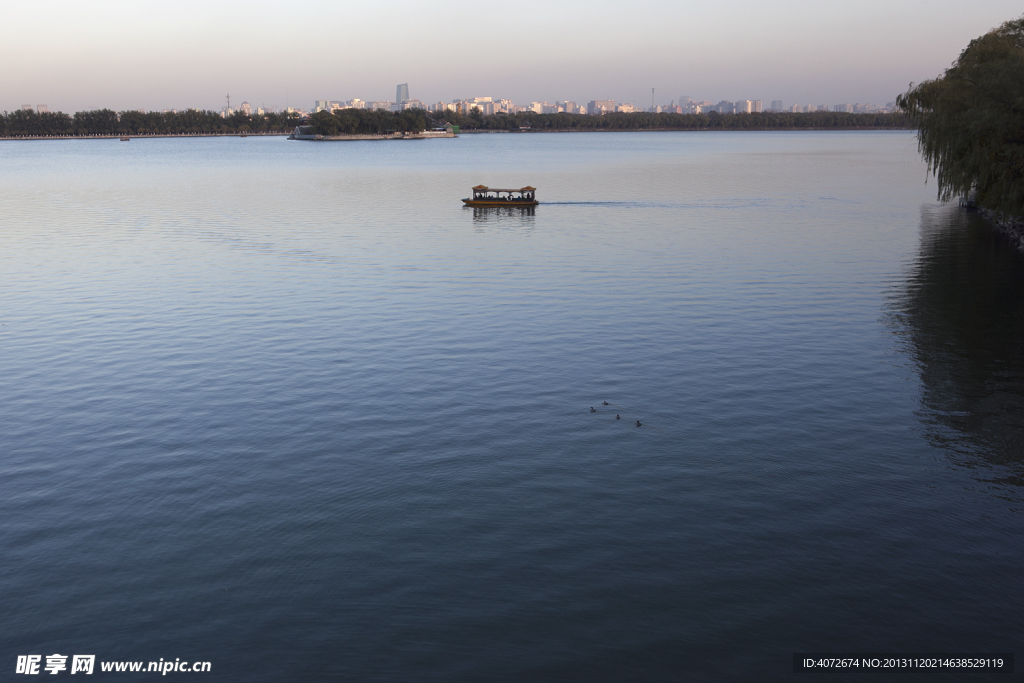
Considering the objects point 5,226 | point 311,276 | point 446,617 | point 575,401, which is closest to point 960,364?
point 575,401

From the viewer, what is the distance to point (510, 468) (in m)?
21.4

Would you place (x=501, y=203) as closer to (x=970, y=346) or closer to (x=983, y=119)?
(x=983, y=119)

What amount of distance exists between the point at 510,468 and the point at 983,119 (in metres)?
42.8

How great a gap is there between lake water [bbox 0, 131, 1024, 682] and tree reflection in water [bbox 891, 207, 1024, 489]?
8.1 inches

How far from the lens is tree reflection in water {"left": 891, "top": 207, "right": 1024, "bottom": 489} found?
23.2 m

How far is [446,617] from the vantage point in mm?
15117

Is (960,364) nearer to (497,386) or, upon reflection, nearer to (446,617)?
(497,386)

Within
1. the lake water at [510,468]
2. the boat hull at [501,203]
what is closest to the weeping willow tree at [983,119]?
the lake water at [510,468]

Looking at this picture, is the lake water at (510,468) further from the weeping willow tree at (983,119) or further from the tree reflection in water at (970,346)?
the weeping willow tree at (983,119)

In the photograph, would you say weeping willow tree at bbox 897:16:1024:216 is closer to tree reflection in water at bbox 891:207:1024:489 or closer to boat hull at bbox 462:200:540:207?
tree reflection in water at bbox 891:207:1024:489

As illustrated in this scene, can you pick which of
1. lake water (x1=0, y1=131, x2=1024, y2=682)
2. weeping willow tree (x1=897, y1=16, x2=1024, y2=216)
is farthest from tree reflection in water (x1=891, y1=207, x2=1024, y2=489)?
weeping willow tree (x1=897, y1=16, x2=1024, y2=216)

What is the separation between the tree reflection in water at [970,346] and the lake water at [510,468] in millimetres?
206

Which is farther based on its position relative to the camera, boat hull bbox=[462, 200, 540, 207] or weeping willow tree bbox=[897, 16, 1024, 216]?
boat hull bbox=[462, 200, 540, 207]

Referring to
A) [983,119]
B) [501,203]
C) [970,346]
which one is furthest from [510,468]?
[501,203]
